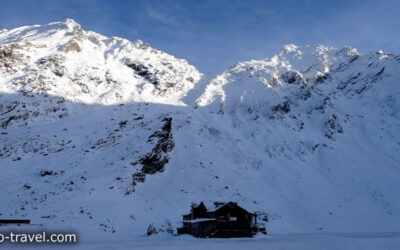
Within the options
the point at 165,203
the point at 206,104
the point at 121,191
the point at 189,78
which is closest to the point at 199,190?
→ the point at 165,203

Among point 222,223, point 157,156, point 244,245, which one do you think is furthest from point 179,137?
point 244,245

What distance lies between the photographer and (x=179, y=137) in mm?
Result: 68812

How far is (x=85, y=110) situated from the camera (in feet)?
232

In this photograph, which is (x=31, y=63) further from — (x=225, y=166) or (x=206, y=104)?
A: (x=225, y=166)

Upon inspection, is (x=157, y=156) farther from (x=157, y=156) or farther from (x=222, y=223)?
(x=222, y=223)

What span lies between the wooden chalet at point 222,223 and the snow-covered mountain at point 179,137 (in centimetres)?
437

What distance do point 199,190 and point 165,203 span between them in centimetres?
706

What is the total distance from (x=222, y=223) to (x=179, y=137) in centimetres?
2944

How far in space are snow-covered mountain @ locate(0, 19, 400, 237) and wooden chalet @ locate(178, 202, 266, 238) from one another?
4.37 metres

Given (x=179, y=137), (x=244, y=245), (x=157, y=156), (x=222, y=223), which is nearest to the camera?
(x=244, y=245)

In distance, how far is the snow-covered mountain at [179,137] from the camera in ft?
151

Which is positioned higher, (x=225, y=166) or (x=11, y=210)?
(x=225, y=166)

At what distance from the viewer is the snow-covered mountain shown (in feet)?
151

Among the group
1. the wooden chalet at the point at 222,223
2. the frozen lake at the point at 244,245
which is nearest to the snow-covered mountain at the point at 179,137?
the wooden chalet at the point at 222,223
